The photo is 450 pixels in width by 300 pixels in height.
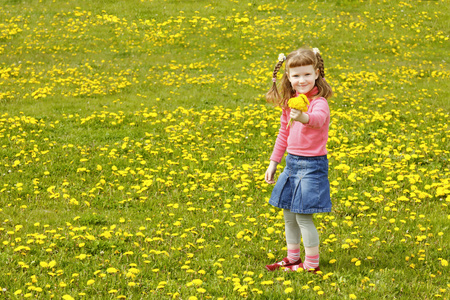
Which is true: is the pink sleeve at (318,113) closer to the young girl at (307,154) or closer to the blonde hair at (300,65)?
the young girl at (307,154)

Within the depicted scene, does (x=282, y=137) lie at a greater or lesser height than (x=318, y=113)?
lesser

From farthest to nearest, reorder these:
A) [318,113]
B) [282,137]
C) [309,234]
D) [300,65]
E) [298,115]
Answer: [282,137] < [309,234] < [300,65] < [318,113] < [298,115]

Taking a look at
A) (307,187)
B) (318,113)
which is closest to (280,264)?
(307,187)

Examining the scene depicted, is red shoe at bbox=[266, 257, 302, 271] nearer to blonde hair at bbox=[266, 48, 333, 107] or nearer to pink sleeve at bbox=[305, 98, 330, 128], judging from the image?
pink sleeve at bbox=[305, 98, 330, 128]

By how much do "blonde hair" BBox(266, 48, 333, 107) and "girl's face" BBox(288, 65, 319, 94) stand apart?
4 centimetres

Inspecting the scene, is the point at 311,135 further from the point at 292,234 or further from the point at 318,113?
the point at 292,234

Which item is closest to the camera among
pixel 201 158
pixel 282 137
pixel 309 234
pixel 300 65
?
pixel 300 65

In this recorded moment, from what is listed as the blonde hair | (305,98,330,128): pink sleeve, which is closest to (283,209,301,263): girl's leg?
(305,98,330,128): pink sleeve

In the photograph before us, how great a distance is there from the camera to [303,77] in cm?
396

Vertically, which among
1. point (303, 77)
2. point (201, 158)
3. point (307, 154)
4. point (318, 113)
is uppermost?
point (303, 77)

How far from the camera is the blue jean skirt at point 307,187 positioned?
3.92 meters

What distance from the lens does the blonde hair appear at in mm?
3904

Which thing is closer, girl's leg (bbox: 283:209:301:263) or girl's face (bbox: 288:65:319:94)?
girl's face (bbox: 288:65:319:94)

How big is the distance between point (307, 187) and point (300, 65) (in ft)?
3.55
